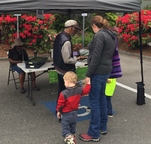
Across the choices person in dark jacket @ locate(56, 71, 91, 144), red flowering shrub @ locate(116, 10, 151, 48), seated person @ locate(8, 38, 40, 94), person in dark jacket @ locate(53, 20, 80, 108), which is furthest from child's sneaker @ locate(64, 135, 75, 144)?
red flowering shrub @ locate(116, 10, 151, 48)

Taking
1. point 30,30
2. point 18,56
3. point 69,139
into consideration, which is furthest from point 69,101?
point 30,30

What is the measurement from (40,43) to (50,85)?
4.38 metres

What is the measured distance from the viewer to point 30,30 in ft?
32.4

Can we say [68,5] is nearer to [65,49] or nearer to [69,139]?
[65,49]

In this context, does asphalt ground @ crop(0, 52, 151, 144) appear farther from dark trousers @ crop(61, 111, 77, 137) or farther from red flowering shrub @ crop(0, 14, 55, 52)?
red flowering shrub @ crop(0, 14, 55, 52)

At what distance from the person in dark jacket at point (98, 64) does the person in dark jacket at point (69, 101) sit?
157mm

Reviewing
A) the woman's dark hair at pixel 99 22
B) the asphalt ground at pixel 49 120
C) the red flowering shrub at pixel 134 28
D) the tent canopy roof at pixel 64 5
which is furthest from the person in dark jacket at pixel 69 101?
the red flowering shrub at pixel 134 28

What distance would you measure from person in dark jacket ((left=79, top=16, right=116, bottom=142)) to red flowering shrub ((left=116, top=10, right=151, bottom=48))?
735 centimetres

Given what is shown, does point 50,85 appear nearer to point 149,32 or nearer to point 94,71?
point 94,71

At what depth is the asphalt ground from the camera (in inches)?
145

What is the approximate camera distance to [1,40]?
10.7m

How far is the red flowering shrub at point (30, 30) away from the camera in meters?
9.73

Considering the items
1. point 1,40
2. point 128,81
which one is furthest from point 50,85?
point 1,40

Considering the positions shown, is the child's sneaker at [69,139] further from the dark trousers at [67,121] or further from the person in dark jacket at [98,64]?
the person in dark jacket at [98,64]
